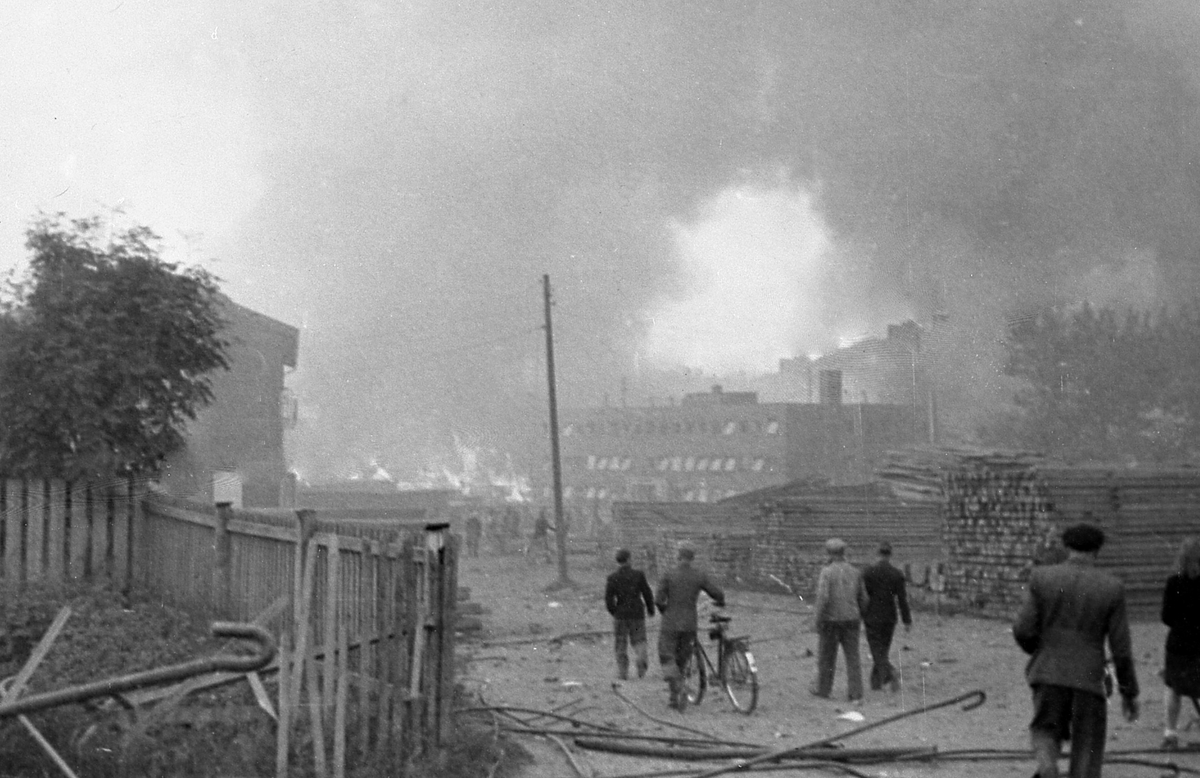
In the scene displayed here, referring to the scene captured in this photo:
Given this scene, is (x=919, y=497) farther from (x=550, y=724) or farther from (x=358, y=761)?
(x=358, y=761)

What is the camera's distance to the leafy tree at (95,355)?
13.3 m

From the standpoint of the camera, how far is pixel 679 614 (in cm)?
1347

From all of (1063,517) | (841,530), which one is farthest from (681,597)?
(841,530)

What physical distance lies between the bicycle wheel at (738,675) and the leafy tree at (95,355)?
628 cm

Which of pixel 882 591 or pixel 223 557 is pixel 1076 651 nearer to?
pixel 882 591

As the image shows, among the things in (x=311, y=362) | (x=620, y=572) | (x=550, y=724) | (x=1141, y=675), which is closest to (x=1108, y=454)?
(x=1141, y=675)

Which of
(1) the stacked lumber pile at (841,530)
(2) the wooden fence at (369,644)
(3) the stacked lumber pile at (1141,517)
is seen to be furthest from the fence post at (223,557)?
(1) the stacked lumber pile at (841,530)

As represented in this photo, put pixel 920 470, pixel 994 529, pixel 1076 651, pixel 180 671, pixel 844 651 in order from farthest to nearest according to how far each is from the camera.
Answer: pixel 920 470, pixel 994 529, pixel 844 651, pixel 1076 651, pixel 180 671

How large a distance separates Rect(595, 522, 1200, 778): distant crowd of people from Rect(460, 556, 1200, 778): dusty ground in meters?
0.51

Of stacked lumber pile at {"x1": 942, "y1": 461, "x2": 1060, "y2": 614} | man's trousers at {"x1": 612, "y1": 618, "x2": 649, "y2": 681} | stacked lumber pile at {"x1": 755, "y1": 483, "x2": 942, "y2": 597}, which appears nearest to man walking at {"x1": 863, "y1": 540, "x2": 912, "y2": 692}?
man's trousers at {"x1": 612, "y1": 618, "x2": 649, "y2": 681}

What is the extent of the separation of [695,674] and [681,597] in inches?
33.1

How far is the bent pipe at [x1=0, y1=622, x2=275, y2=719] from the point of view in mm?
4246

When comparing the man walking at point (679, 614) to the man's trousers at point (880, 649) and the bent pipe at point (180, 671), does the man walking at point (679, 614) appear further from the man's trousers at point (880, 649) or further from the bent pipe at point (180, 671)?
the bent pipe at point (180, 671)

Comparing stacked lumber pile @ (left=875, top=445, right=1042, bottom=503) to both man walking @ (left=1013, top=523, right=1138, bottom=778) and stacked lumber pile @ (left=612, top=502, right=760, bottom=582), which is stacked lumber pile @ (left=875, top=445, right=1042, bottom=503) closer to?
stacked lumber pile @ (left=612, top=502, right=760, bottom=582)
